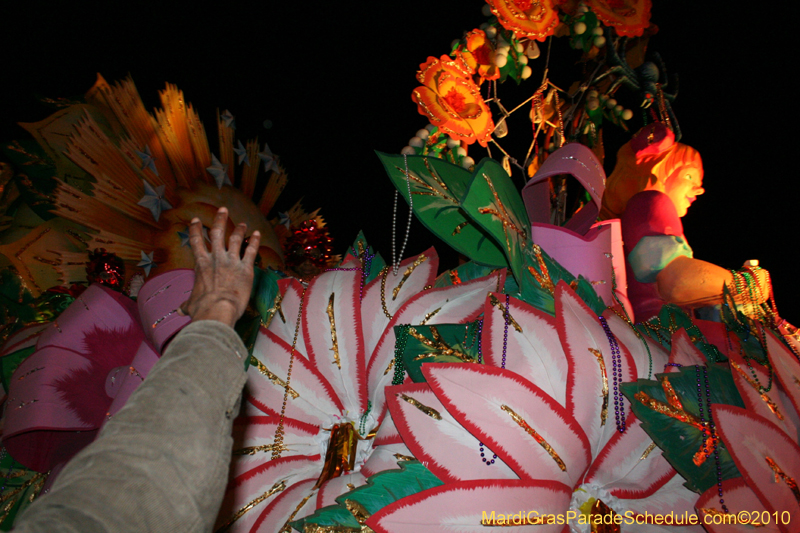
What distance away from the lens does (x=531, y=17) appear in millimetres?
1310

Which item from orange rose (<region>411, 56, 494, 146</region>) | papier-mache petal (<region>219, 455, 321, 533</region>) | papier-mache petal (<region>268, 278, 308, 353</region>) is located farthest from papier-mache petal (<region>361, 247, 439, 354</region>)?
orange rose (<region>411, 56, 494, 146</region>)

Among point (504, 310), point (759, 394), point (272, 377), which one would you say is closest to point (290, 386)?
point (272, 377)

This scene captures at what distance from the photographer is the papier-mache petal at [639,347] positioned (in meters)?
0.73

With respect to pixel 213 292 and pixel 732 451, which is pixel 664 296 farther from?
pixel 213 292

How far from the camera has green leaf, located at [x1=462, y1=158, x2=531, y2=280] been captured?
2.25 feet

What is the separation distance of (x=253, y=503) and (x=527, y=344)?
0.45m

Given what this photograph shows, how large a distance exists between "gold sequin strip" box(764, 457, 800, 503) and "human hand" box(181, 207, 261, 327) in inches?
28.6

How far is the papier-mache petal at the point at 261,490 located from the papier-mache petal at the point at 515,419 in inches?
10.3

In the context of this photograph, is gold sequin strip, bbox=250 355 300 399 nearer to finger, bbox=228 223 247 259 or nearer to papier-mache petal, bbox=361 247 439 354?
papier-mache petal, bbox=361 247 439 354

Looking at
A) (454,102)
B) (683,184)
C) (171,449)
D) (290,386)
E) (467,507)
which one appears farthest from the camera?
(683,184)

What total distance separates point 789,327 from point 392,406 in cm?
85

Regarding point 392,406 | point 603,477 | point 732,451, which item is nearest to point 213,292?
point 392,406

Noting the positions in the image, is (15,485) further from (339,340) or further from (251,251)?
(251,251)

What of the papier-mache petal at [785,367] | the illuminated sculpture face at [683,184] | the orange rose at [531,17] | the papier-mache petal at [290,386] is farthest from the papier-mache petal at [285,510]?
the illuminated sculpture face at [683,184]
